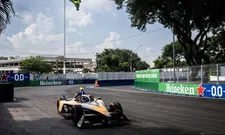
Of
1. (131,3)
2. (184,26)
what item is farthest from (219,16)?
(131,3)

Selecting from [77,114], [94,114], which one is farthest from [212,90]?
[77,114]

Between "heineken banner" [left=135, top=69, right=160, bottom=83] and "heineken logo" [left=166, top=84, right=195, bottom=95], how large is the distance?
3.25m

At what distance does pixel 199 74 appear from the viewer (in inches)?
1053

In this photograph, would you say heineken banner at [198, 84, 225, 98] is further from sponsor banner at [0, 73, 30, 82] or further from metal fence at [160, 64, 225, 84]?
sponsor banner at [0, 73, 30, 82]

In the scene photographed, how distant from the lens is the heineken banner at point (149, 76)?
117 feet

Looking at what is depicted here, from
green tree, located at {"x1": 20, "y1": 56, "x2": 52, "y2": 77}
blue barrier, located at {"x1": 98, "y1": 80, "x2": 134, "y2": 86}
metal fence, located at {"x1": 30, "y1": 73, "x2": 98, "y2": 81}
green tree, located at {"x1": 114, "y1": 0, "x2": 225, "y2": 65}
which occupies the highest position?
green tree, located at {"x1": 114, "y1": 0, "x2": 225, "y2": 65}

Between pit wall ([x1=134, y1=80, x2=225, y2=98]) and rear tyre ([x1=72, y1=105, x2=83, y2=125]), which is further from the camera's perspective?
pit wall ([x1=134, y1=80, x2=225, y2=98])

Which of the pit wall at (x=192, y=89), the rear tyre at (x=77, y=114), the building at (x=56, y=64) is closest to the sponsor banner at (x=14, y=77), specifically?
the pit wall at (x=192, y=89)

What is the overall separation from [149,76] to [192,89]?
457 inches

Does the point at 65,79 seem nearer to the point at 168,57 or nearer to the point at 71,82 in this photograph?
the point at 71,82

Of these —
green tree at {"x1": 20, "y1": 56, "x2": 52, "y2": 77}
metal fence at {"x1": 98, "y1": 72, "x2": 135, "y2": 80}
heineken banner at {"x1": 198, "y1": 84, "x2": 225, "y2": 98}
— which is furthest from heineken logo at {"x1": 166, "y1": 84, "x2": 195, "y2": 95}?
green tree at {"x1": 20, "y1": 56, "x2": 52, "y2": 77}

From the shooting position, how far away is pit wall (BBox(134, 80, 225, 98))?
2380 cm

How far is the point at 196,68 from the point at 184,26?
40.7ft

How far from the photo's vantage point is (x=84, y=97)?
12.6 m
